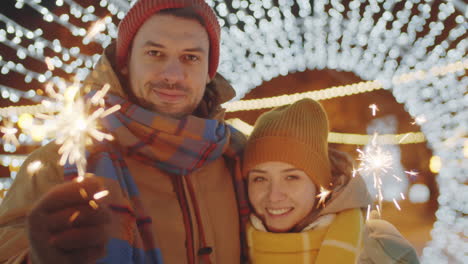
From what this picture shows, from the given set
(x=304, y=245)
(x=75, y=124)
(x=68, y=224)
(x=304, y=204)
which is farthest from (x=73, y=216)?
(x=304, y=204)

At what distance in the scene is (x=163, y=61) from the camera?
1754 mm

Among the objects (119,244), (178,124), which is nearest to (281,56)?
(178,124)

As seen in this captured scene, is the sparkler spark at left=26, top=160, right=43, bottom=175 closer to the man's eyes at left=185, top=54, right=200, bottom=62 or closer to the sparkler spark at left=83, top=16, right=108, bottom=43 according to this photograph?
the man's eyes at left=185, top=54, right=200, bottom=62

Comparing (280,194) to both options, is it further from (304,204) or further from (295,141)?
(295,141)

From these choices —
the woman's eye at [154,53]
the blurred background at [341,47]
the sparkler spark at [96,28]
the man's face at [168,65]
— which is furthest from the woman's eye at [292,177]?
the blurred background at [341,47]

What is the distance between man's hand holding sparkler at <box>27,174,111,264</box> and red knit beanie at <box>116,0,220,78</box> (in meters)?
1.02

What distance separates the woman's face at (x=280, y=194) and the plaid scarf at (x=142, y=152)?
12cm

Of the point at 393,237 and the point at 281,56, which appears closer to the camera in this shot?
the point at 393,237

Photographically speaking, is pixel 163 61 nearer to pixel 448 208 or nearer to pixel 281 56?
pixel 281 56

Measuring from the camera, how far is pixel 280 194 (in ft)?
6.27

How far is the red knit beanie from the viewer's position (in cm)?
176

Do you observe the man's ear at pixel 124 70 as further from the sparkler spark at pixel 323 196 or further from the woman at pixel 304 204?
the sparkler spark at pixel 323 196

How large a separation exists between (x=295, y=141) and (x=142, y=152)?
0.76 metres

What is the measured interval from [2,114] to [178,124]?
5.13 metres
